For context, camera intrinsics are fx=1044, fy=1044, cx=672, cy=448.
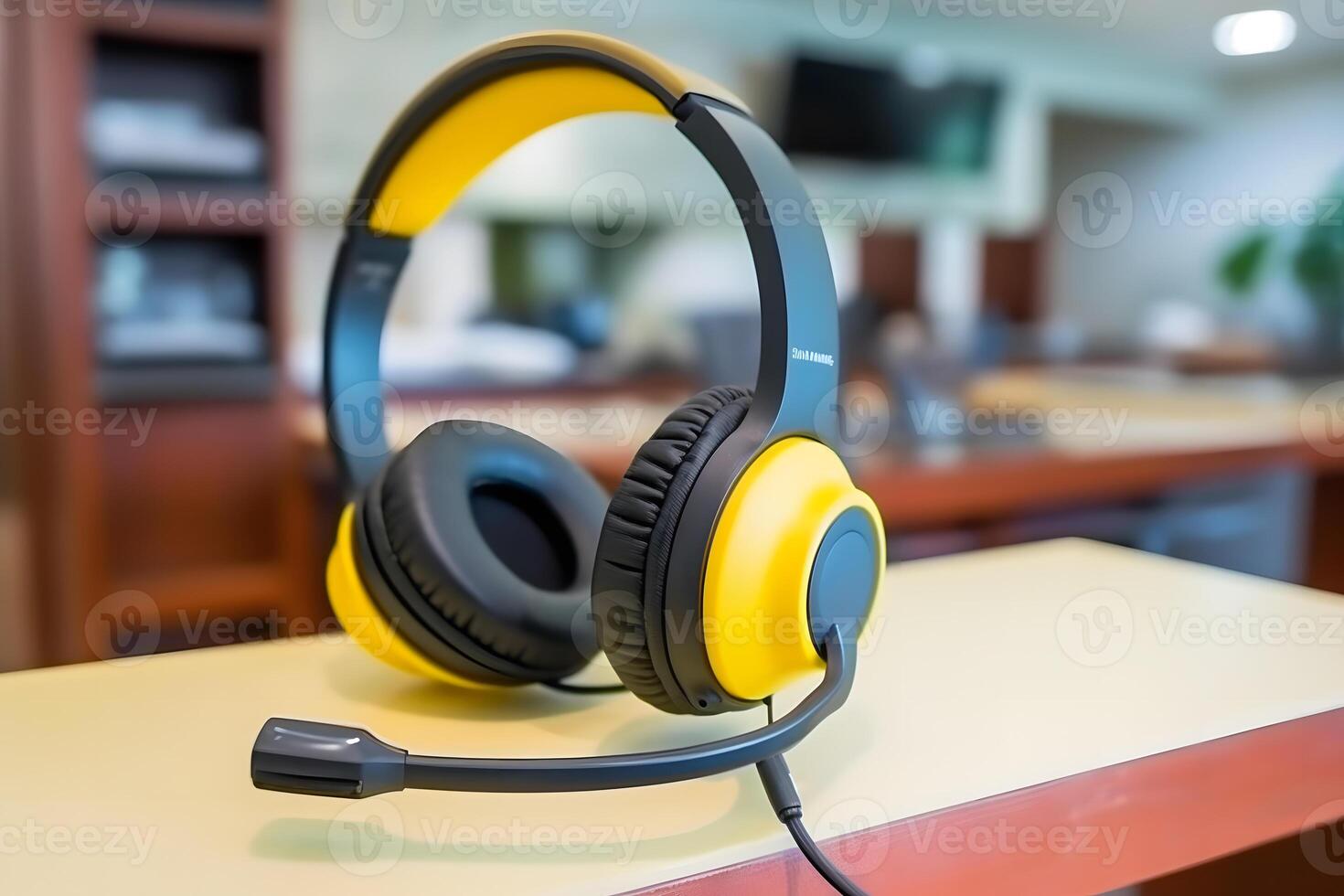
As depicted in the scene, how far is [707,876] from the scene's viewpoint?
0.38 m

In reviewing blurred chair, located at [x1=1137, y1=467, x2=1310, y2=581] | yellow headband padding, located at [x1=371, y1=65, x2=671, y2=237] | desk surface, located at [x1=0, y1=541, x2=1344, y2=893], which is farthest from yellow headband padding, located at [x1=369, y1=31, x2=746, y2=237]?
blurred chair, located at [x1=1137, y1=467, x2=1310, y2=581]

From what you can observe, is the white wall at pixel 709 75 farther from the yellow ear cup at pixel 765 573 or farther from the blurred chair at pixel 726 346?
the yellow ear cup at pixel 765 573

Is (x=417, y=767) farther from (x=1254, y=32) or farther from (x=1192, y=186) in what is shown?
(x=1192, y=186)

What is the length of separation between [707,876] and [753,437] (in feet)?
0.58

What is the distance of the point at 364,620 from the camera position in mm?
531

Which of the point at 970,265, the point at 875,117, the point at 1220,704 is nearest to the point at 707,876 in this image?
the point at 1220,704

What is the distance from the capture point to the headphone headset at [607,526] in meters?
0.40

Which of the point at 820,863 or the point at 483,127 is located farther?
the point at 483,127

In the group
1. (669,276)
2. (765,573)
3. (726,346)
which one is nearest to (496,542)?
(765,573)

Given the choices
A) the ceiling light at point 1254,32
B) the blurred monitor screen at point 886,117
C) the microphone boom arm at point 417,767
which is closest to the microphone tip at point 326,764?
the microphone boom arm at point 417,767

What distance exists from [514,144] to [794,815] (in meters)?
0.41

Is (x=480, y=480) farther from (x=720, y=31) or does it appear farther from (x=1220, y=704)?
(x=720, y=31)

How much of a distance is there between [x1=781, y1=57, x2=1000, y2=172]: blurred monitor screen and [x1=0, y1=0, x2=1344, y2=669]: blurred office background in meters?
0.02

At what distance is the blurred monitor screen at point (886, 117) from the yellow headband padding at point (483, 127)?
13.4 ft
